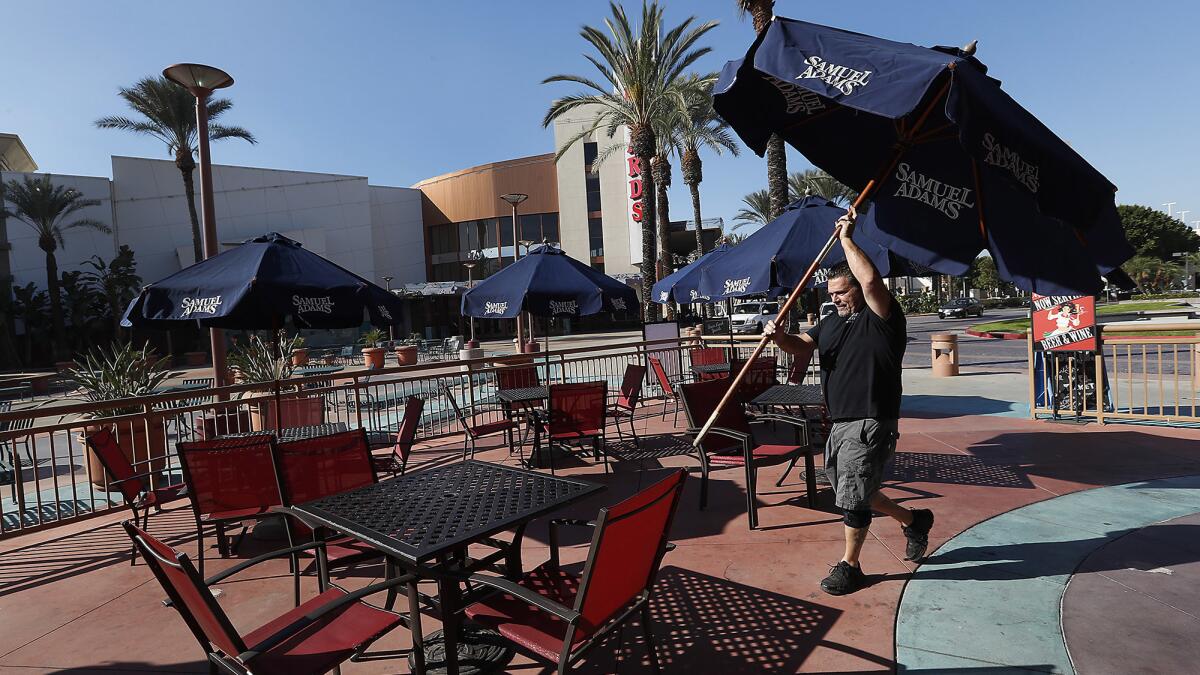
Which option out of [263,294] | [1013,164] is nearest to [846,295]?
[1013,164]

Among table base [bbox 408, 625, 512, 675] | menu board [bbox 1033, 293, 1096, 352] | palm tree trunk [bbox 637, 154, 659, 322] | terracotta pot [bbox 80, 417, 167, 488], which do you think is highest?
palm tree trunk [bbox 637, 154, 659, 322]

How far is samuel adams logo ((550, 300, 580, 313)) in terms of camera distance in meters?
7.40

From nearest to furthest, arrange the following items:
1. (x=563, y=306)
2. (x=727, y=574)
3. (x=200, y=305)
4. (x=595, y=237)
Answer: (x=727, y=574) → (x=200, y=305) → (x=563, y=306) → (x=595, y=237)

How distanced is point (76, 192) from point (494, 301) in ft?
134

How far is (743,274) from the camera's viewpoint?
5906 millimetres

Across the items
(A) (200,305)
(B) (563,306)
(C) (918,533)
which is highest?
(A) (200,305)

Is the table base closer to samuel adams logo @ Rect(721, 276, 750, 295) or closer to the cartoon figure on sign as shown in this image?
samuel adams logo @ Rect(721, 276, 750, 295)

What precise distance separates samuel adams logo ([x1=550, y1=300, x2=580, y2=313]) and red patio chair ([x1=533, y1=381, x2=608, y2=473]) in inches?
52.5

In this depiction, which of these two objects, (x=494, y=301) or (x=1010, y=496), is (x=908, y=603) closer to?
(x=1010, y=496)

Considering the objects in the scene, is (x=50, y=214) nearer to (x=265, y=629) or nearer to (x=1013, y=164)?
(x=265, y=629)

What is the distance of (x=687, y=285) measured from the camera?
7828 millimetres

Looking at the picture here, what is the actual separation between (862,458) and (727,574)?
112 cm

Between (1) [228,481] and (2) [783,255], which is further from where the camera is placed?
(2) [783,255]

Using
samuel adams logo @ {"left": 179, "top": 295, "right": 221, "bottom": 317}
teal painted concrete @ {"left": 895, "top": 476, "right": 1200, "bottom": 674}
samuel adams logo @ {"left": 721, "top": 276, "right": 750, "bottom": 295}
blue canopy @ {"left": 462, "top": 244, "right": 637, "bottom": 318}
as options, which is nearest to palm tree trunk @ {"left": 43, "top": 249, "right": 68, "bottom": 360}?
blue canopy @ {"left": 462, "top": 244, "right": 637, "bottom": 318}
